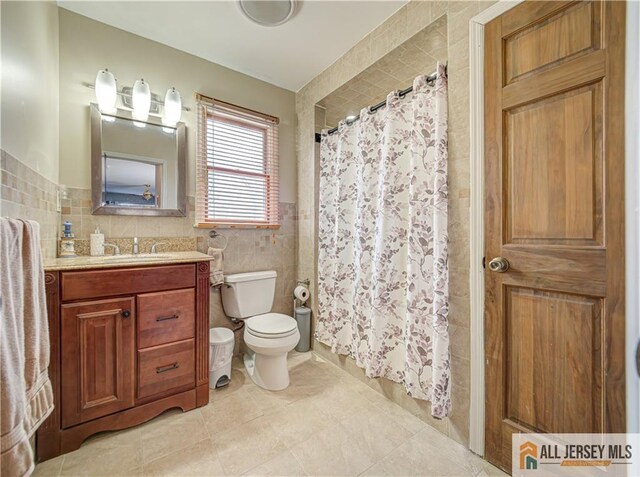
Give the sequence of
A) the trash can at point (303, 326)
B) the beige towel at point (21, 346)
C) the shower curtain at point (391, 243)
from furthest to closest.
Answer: the trash can at point (303, 326) < the shower curtain at point (391, 243) < the beige towel at point (21, 346)

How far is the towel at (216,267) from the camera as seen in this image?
81.0 inches

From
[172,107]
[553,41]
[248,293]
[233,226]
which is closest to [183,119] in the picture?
[172,107]

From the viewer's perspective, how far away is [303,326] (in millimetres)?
2471

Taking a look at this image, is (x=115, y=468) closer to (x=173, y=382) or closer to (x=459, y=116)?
(x=173, y=382)

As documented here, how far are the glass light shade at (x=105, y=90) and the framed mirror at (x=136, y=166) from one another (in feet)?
0.24

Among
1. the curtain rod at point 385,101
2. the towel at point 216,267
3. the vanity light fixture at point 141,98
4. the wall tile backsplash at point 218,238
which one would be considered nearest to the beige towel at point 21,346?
the wall tile backsplash at point 218,238

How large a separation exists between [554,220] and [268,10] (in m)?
1.91

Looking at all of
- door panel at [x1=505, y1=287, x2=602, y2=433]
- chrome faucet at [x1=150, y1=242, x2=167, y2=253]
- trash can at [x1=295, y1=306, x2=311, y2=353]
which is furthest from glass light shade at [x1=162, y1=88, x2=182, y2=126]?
door panel at [x1=505, y1=287, x2=602, y2=433]

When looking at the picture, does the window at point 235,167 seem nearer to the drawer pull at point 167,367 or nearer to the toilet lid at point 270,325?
the toilet lid at point 270,325

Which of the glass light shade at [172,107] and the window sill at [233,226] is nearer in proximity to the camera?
the glass light shade at [172,107]

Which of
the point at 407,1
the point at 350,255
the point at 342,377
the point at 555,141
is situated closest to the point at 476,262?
the point at 555,141

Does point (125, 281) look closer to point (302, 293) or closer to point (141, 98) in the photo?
point (141, 98)

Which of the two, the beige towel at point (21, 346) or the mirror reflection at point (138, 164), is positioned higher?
the mirror reflection at point (138, 164)

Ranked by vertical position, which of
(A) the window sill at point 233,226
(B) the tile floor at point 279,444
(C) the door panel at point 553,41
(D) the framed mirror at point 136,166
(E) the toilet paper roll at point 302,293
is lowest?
(B) the tile floor at point 279,444
